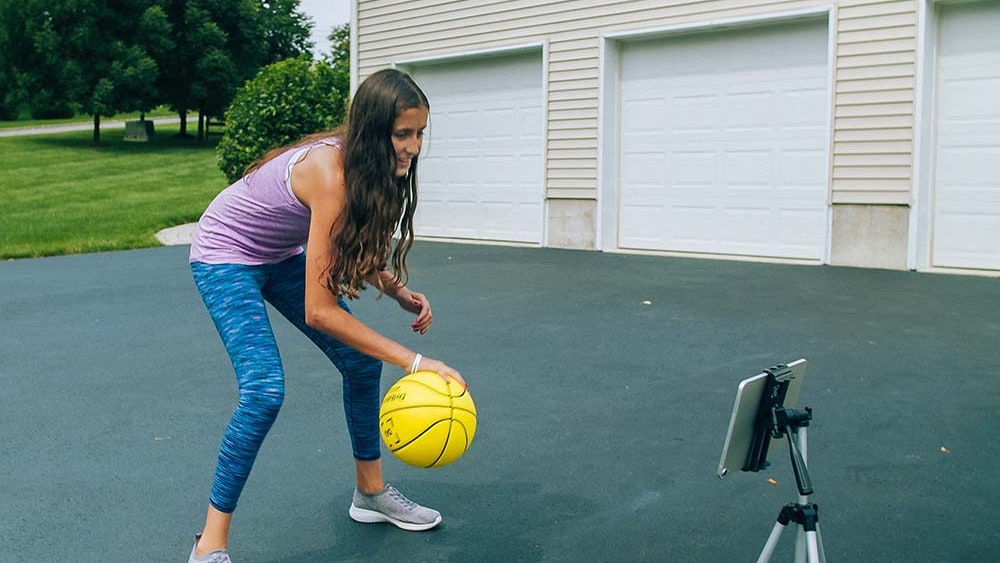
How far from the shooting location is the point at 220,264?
3271 millimetres

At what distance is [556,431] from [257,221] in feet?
7.08

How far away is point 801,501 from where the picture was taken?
256 cm

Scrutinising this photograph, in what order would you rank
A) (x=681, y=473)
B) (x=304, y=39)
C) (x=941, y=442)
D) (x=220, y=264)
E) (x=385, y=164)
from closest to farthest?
(x=385, y=164) < (x=220, y=264) < (x=681, y=473) < (x=941, y=442) < (x=304, y=39)

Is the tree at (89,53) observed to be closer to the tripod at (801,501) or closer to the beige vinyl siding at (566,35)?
the beige vinyl siding at (566,35)

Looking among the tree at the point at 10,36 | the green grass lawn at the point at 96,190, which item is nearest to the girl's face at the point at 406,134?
the green grass lawn at the point at 96,190

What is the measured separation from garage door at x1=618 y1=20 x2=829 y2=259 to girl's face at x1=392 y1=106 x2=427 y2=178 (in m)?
8.97

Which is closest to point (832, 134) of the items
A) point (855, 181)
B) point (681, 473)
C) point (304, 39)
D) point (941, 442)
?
point (855, 181)

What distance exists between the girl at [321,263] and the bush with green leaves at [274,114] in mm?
13297

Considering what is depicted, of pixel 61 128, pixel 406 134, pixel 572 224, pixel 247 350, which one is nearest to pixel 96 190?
pixel 572 224

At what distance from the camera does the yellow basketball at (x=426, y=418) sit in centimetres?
299

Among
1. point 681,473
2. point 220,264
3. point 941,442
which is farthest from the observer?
point 941,442

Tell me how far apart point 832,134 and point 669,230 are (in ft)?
8.26

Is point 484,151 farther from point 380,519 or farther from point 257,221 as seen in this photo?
point 257,221

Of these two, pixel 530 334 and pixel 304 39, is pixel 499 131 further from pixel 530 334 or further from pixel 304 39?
pixel 304 39
